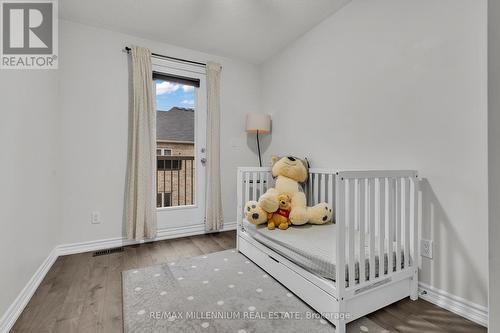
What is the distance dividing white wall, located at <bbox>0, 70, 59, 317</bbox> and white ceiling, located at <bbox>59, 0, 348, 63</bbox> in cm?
74

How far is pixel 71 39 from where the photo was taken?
7.55ft

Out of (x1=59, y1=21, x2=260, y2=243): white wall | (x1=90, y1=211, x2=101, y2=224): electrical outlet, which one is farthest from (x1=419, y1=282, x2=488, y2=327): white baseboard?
(x1=90, y1=211, x2=101, y2=224): electrical outlet

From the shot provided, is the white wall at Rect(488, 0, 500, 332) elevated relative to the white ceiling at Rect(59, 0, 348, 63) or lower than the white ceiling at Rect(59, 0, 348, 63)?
lower

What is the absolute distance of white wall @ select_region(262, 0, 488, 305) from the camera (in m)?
1.32

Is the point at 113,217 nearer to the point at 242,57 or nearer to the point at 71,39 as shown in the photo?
the point at 71,39

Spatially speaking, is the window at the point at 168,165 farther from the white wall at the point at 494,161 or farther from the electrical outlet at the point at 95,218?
the white wall at the point at 494,161

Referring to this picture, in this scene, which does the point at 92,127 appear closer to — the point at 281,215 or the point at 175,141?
the point at 175,141

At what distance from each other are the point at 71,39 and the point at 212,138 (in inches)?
65.9

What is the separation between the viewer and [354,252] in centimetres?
129

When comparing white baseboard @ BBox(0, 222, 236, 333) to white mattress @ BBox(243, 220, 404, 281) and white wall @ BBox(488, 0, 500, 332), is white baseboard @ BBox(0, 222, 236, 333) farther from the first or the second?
white wall @ BBox(488, 0, 500, 332)

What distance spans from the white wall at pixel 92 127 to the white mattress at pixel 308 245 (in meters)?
1.54

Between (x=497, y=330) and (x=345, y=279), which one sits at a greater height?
(x=497, y=330)

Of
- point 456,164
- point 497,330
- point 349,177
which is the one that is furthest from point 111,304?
point 456,164

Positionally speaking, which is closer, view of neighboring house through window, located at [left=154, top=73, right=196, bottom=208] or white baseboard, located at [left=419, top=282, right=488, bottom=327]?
white baseboard, located at [left=419, top=282, right=488, bottom=327]
